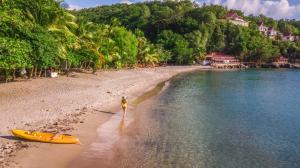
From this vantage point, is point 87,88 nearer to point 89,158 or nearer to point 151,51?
point 89,158

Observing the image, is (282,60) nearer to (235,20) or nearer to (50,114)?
(235,20)

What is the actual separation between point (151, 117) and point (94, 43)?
85.7ft

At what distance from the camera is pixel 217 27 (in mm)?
149875

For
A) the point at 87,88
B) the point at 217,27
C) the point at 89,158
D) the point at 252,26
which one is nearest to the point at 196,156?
the point at 89,158

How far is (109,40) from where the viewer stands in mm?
60344

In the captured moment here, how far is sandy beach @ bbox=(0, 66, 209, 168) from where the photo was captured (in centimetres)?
1677

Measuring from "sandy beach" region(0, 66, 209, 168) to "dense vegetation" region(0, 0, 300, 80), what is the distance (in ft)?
11.6

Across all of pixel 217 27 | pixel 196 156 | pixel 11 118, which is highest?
pixel 217 27

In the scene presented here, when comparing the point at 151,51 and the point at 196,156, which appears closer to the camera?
the point at 196,156

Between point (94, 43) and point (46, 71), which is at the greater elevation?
point (94, 43)

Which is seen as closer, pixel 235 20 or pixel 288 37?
pixel 235 20

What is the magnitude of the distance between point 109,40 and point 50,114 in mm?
36967

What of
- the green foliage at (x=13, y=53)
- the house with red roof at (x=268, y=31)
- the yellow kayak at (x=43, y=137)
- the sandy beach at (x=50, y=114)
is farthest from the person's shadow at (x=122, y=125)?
the house with red roof at (x=268, y=31)

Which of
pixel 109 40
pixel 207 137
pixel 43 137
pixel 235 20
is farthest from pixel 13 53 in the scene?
pixel 235 20
